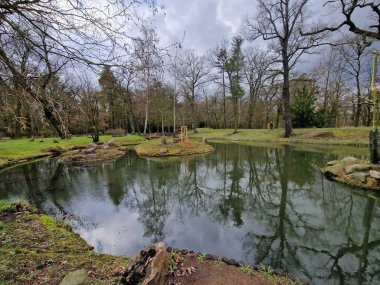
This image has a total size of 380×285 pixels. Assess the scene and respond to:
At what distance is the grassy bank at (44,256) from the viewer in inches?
125

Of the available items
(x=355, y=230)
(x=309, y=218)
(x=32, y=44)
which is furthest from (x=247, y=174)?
(x=32, y=44)

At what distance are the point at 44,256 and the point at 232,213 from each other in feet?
14.2

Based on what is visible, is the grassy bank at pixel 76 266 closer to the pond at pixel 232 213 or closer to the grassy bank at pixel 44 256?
the grassy bank at pixel 44 256

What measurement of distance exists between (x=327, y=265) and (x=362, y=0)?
12785 mm

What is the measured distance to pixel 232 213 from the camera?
6371 millimetres

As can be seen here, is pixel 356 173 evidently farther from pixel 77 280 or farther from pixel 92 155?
pixel 92 155

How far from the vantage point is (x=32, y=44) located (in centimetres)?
279

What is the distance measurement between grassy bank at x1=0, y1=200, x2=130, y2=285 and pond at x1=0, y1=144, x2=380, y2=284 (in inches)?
26.2

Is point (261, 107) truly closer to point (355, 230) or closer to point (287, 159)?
point (287, 159)

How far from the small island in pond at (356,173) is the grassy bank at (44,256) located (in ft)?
26.1

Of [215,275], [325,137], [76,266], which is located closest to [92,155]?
[76,266]

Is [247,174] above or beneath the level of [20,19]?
beneath

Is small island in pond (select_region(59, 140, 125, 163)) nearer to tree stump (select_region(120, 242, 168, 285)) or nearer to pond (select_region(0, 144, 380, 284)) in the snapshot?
pond (select_region(0, 144, 380, 284))

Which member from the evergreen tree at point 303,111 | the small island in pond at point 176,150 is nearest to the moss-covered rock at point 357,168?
the small island in pond at point 176,150
